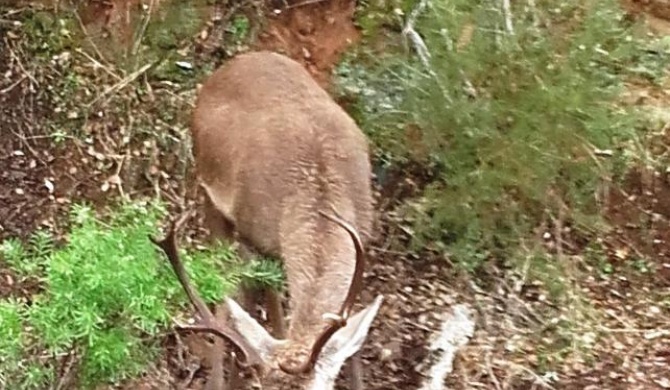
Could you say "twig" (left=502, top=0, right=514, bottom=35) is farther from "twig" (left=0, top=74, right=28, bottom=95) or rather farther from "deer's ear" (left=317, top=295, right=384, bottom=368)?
"twig" (left=0, top=74, right=28, bottom=95)

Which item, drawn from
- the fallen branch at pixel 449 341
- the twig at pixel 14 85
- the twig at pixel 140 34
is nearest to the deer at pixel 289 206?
the fallen branch at pixel 449 341

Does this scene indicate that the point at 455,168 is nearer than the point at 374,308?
No

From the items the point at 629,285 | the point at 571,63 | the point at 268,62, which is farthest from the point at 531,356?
the point at 268,62

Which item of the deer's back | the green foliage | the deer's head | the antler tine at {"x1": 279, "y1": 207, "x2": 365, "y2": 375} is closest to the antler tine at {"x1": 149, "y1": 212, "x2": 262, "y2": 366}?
the deer's head

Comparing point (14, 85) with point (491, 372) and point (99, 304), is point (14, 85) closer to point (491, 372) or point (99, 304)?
point (491, 372)

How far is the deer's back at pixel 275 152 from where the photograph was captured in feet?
17.2

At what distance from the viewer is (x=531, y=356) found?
6.02m

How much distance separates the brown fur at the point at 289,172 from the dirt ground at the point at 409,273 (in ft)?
2.73

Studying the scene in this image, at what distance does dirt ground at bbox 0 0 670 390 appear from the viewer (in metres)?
5.96

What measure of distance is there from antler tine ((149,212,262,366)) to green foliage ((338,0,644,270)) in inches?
74.7

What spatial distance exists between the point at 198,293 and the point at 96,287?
0.38 m

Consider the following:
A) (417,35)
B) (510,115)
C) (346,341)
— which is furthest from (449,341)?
(346,341)

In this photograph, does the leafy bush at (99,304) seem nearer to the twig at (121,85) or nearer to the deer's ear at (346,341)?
the deer's ear at (346,341)

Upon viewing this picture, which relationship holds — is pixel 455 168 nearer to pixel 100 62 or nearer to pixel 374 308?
pixel 374 308
